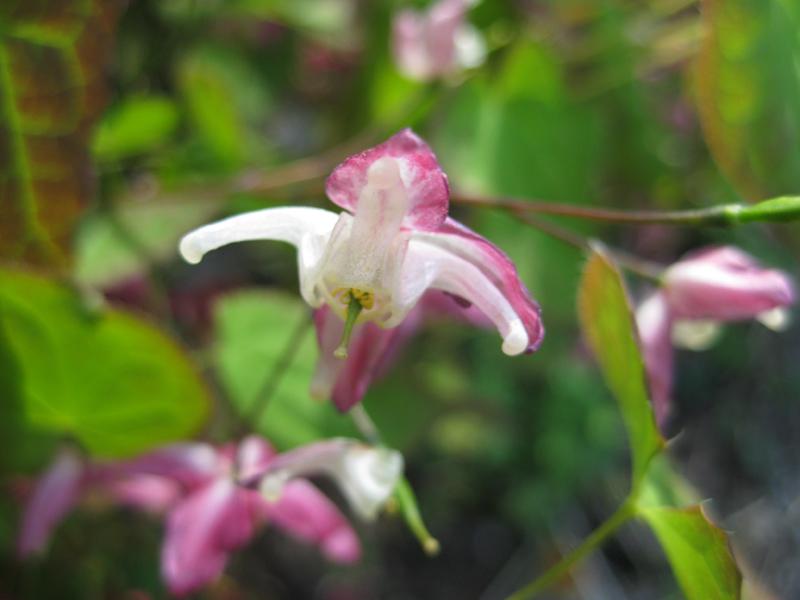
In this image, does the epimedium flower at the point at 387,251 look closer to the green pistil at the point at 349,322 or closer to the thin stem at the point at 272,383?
the green pistil at the point at 349,322

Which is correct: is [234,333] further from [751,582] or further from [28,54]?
[751,582]

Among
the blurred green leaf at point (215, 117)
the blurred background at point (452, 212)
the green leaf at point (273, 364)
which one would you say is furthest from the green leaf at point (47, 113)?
the blurred green leaf at point (215, 117)

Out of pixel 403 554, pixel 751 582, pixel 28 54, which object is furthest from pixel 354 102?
pixel 751 582

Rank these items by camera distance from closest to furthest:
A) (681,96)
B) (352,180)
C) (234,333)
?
(352,180), (234,333), (681,96)

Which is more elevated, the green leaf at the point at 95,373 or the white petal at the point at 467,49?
the white petal at the point at 467,49

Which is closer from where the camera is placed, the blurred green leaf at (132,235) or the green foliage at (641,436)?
the green foliage at (641,436)

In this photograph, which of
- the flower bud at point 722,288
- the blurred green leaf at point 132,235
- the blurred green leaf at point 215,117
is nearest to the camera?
the flower bud at point 722,288
